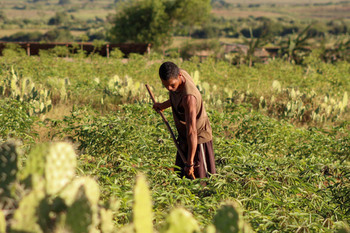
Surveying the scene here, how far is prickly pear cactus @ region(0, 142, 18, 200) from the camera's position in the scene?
5.30 feet

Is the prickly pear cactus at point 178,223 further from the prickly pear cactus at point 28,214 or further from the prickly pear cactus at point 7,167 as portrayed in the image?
the prickly pear cactus at point 7,167

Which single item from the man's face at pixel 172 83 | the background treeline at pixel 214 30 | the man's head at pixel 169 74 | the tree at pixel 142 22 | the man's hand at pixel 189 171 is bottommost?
the background treeline at pixel 214 30

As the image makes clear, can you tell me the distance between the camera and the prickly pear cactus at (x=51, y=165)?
154cm

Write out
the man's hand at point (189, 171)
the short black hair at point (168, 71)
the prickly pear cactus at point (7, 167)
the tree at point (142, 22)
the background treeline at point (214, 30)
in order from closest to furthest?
the prickly pear cactus at point (7, 167) < the short black hair at point (168, 71) < the man's hand at point (189, 171) < the tree at point (142, 22) < the background treeline at point (214, 30)

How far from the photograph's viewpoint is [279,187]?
104 inches

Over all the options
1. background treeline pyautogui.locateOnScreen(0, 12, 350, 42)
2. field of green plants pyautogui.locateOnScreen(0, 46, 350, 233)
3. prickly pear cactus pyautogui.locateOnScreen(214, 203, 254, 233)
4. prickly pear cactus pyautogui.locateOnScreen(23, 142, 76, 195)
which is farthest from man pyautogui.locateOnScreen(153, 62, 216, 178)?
background treeline pyautogui.locateOnScreen(0, 12, 350, 42)

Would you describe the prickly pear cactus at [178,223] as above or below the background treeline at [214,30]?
above

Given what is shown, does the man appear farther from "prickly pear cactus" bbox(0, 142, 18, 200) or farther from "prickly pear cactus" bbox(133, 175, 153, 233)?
"prickly pear cactus" bbox(133, 175, 153, 233)

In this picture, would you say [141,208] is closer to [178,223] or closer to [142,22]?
[178,223]

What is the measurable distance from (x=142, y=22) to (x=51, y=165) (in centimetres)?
2941

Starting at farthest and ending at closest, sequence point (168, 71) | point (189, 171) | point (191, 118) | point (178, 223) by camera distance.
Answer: point (189, 171), point (191, 118), point (168, 71), point (178, 223)

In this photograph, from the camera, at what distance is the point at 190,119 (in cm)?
277

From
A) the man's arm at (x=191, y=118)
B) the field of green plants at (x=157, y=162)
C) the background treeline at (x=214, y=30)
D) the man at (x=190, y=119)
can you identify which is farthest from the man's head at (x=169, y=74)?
the background treeline at (x=214, y=30)

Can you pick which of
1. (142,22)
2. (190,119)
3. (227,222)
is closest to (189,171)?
(190,119)
